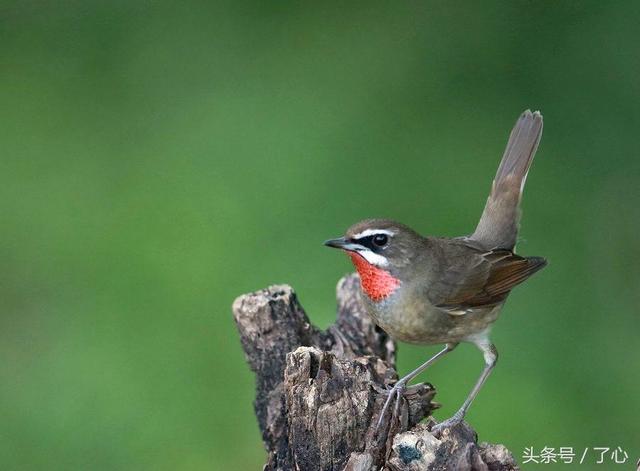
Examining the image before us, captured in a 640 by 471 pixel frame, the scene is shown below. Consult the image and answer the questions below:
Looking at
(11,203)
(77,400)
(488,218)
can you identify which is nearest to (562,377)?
(488,218)

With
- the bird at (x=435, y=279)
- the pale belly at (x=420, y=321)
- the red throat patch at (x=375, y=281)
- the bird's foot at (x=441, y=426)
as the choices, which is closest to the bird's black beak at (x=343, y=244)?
the bird at (x=435, y=279)

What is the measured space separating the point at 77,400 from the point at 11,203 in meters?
2.69

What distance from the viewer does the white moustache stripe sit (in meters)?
5.88

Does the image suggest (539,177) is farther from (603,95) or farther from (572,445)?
(572,445)

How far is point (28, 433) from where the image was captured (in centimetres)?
845

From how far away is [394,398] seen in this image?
5320 millimetres

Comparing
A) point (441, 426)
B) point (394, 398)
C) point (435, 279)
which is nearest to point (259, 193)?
point (435, 279)

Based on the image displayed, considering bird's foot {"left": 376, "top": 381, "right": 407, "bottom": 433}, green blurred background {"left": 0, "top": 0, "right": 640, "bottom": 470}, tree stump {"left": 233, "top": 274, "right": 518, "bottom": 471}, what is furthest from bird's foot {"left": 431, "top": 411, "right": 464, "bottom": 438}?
green blurred background {"left": 0, "top": 0, "right": 640, "bottom": 470}

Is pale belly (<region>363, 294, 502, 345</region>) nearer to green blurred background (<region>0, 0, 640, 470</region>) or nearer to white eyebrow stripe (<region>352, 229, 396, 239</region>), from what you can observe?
white eyebrow stripe (<region>352, 229, 396, 239</region>)

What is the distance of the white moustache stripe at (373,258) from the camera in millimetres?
5883

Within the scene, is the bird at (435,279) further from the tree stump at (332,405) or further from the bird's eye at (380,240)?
the tree stump at (332,405)

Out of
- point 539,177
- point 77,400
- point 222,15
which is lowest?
point 77,400

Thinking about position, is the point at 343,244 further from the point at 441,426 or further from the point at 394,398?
the point at 441,426

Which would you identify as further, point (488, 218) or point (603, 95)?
point (603, 95)
